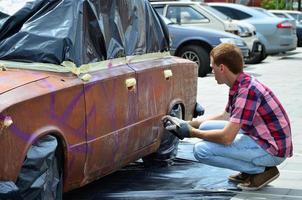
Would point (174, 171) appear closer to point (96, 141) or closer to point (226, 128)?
point (226, 128)

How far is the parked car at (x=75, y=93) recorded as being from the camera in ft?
13.4

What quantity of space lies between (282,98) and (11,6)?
7.39 metres

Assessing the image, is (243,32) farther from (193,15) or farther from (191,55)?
(191,55)

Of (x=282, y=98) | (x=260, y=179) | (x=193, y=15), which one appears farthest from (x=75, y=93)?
(x=193, y=15)

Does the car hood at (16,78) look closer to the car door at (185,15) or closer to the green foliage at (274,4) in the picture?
the car door at (185,15)

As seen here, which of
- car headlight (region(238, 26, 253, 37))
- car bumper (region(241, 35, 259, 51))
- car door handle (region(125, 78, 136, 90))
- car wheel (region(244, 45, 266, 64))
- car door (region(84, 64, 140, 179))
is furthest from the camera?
car wheel (region(244, 45, 266, 64))

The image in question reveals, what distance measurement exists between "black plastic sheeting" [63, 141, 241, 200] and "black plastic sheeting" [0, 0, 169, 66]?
116 centimetres

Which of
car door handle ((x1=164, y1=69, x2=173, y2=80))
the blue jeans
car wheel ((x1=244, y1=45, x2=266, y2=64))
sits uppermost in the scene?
car door handle ((x1=164, y1=69, x2=173, y2=80))

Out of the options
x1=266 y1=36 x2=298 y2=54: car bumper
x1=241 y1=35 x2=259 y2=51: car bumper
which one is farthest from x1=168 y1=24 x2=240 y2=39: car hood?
x1=266 y1=36 x2=298 y2=54: car bumper

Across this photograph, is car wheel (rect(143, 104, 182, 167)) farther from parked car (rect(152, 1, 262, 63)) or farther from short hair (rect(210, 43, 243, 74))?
parked car (rect(152, 1, 262, 63))

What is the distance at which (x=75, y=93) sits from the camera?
4.53 m

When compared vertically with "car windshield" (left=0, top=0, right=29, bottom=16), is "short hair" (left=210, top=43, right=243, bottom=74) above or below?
below

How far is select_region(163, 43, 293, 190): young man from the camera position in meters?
5.36

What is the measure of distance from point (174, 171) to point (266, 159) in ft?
3.77
